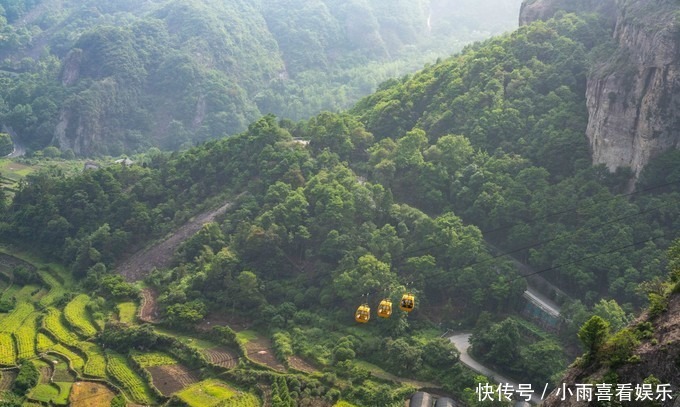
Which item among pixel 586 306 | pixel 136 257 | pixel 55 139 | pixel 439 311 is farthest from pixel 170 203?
pixel 55 139

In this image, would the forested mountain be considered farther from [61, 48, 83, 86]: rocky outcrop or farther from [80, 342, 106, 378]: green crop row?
[80, 342, 106, 378]: green crop row

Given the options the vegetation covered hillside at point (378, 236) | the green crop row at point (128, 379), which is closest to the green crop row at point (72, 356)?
the vegetation covered hillside at point (378, 236)

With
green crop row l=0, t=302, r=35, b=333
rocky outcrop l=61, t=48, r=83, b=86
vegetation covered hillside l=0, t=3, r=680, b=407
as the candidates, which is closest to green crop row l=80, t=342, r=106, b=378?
vegetation covered hillside l=0, t=3, r=680, b=407

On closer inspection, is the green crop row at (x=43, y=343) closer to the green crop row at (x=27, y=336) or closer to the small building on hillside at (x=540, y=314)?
the green crop row at (x=27, y=336)

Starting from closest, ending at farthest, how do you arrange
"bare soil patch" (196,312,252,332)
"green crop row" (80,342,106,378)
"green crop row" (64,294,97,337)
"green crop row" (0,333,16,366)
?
"green crop row" (80,342,106,378) → "green crop row" (0,333,16,366) → "green crop row" (64,294,97,337) → "bare soil patch" (196,312,252,332)

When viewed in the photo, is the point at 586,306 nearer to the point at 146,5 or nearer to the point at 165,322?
the point at 165,322
